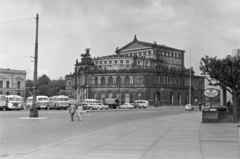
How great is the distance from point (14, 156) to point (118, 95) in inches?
4188

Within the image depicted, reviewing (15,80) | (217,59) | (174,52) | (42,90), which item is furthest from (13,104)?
(42,90)

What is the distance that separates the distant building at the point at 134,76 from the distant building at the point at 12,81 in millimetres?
20752

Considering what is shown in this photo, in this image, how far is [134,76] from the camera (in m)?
116

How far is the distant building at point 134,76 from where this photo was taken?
116 meters

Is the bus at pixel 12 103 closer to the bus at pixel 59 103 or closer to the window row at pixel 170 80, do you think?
the bus at pixel 59 103

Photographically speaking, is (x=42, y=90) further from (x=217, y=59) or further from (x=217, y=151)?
(x=217, y=151)

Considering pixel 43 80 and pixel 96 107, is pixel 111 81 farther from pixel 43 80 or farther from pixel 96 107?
pixel 43 80

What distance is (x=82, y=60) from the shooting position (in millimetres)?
123000

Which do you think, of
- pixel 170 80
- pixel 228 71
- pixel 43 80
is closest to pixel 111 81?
pixel 170 80

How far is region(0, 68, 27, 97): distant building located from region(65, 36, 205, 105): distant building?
2075 cm

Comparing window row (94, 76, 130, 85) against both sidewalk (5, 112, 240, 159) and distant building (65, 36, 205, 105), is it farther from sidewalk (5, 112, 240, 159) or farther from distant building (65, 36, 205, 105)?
sidewalk (5, 112, 240, 159)

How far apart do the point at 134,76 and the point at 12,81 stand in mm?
47181

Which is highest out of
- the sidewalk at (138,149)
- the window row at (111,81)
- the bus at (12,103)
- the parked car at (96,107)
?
the window row at (111,81)

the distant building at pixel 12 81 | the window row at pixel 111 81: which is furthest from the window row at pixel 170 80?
the distant building at pixel 12 81
